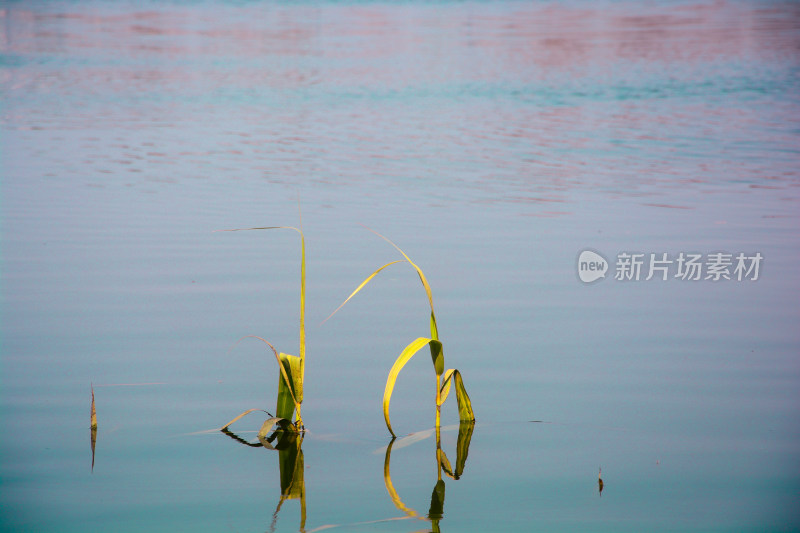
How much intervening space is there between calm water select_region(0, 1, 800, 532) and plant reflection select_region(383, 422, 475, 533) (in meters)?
0.02

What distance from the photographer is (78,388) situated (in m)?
4.51

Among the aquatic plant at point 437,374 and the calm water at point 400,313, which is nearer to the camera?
the calm water at point 400,313

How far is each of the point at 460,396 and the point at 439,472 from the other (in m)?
0.42

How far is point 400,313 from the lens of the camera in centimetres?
566

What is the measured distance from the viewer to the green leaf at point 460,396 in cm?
392

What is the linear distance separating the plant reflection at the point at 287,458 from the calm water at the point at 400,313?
0.07 ft

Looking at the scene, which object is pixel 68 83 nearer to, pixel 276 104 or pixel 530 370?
pixel 276 104

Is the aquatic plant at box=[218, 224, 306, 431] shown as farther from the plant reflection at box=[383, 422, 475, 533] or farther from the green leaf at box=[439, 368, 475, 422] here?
the green leaf at box=[439, 368, 475, 422]

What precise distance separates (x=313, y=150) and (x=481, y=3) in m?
39.0

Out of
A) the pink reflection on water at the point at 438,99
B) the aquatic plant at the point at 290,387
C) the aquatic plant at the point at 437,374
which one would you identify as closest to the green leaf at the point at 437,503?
the aquatic plant at the point at 437,374

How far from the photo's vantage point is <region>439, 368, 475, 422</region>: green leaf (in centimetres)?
392

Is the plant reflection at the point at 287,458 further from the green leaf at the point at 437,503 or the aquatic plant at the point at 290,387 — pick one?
the green leaf at the point at 437,503

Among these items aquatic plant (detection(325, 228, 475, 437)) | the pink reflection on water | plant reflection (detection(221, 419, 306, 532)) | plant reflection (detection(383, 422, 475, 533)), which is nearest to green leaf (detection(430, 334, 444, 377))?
aquatic plant (detection(325, 228, 475, 437))

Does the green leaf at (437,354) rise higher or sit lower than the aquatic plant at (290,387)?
higher
